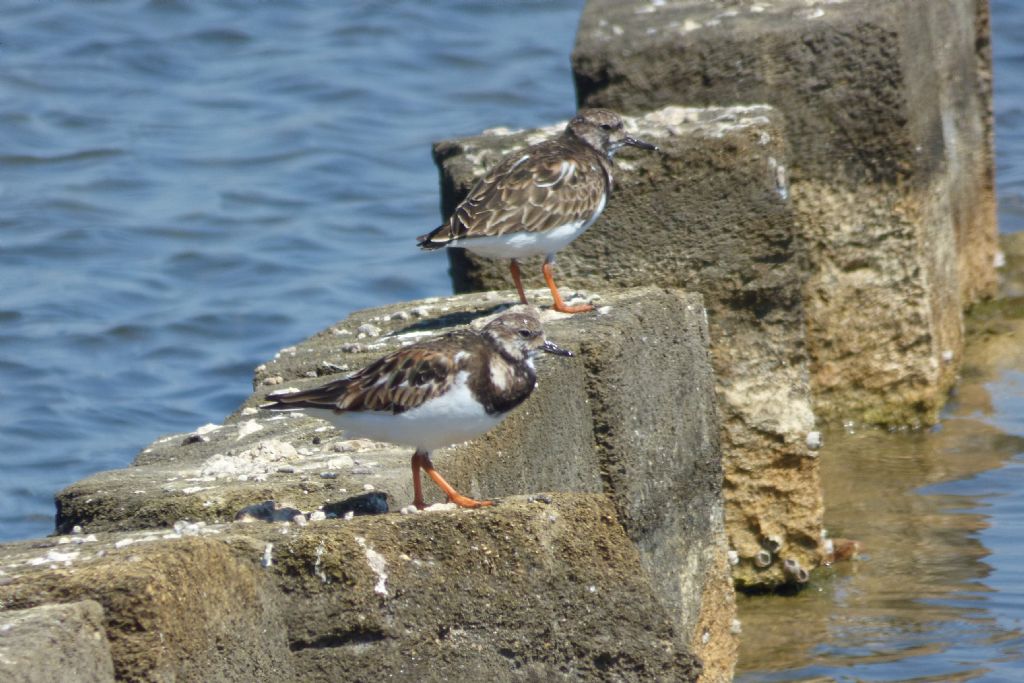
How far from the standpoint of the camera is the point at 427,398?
339 cm

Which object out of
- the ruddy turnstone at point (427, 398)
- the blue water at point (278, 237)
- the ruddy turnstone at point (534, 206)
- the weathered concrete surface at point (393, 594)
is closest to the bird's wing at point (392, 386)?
the ruddy turnstone at point (427, 398)

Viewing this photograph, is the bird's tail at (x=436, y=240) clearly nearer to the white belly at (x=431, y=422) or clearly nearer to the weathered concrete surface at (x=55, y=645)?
the white belly at (x=431, y=422)

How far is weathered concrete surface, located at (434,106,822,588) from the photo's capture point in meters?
4.99

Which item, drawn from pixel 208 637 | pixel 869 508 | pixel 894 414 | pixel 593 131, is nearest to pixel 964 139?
pixel 894 414

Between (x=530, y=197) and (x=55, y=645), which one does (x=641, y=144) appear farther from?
(x=55, y=645)

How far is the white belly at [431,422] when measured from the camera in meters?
3.34

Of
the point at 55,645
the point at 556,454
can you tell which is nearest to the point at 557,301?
the point at 556,454

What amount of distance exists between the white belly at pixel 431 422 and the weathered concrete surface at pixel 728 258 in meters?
1.34

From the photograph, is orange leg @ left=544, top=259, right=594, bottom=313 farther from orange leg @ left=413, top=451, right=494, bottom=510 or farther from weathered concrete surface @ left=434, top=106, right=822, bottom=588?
orange leg @ left=413, top=451, right=494, bottom=510

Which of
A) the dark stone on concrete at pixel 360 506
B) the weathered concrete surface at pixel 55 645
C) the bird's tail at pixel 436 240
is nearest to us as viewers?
the weathered concrete surface at pixel 55 645

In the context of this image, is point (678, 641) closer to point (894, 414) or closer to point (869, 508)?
point (869, 508)

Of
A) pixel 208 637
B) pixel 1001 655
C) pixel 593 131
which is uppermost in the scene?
pixel 593 131

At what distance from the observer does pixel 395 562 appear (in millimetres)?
2668

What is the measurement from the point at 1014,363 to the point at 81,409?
481 cm
